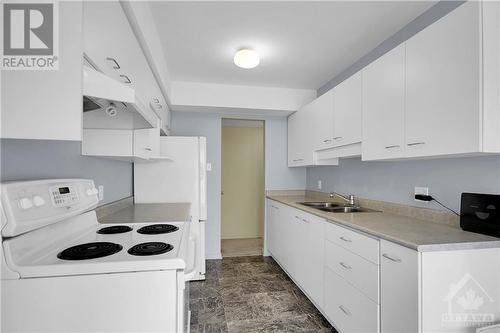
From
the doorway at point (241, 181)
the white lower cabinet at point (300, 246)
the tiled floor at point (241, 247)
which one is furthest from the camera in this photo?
the doorway at point (241, 181)

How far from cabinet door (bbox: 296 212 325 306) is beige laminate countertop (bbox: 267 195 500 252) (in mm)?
303

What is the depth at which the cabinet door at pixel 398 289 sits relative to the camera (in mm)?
1230

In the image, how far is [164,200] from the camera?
9.40 feet

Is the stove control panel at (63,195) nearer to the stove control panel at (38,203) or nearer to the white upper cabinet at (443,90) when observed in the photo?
the stove control panel at (38,203)

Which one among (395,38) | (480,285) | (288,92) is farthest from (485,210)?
(288,92)

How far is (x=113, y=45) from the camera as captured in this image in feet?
4.28

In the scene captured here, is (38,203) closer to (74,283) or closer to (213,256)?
(74,283)

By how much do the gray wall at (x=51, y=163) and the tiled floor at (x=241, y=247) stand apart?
2342 millimetres

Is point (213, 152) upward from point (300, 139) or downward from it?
downward

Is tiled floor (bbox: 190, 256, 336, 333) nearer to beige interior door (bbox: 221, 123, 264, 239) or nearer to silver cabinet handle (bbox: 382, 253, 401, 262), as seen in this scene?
silver cabinet handle (bbox: 382, 253, 401, 262)

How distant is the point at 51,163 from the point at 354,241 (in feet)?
5.88

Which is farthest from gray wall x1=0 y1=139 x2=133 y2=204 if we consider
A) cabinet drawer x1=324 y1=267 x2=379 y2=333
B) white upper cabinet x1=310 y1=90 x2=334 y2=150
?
white upper cabinet x1=310 y1=90 x2=334 y2=150
